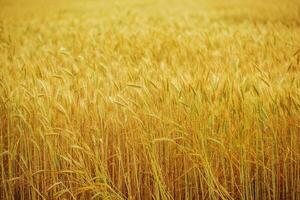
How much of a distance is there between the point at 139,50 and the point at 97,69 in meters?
1.12

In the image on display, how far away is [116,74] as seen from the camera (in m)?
2.47

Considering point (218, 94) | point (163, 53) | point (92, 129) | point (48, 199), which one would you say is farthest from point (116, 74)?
point (163, 53)

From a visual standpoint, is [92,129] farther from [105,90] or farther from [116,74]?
[116,74]

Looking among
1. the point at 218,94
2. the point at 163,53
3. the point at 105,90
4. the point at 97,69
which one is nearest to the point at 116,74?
the point at 97,69

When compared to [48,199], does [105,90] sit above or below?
above

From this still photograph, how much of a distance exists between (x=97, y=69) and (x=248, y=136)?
121 centimetres

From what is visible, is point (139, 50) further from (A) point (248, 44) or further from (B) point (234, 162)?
(B) point (234, 162)

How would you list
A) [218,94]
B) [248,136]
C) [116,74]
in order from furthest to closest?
[116,74] → [218,94] → [248,136]

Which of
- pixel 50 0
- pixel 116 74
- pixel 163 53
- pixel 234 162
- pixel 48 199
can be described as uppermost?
pixel 50 0

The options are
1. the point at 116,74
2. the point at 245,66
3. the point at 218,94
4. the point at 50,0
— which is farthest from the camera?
the point at 50,0

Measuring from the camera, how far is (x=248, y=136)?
172 cm

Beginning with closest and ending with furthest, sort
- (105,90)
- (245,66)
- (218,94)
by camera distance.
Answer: (218,94) < (105,90) < (245,66)

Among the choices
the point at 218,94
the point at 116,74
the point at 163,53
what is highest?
the point at 163,53

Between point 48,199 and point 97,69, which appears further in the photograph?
point 97,69
